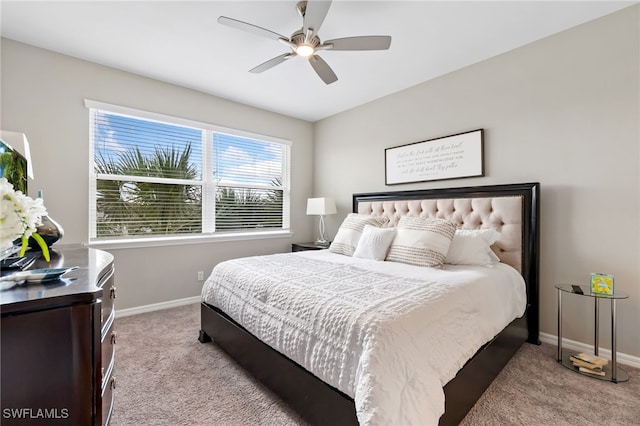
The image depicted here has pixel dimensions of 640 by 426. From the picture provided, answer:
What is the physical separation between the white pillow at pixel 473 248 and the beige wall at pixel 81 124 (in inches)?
109

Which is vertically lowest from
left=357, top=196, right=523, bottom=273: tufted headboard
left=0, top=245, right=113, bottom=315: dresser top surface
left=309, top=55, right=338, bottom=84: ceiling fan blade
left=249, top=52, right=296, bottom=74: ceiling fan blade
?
left=0, top=245, right=113, bottom=315: dresser top surface

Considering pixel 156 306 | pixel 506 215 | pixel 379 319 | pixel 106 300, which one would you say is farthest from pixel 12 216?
pixel 506 215

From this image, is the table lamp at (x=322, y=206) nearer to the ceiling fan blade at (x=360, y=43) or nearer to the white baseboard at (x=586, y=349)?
the ceiling fan blade at (x=360, y=43)

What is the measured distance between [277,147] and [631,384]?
439 cm

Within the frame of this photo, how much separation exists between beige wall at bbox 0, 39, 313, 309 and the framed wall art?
7.18 ft

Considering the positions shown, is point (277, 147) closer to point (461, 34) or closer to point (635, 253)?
point (461, 34)

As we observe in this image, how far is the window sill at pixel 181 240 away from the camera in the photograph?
3098mm

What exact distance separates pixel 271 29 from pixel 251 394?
2.75 m

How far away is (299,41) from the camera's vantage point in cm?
219

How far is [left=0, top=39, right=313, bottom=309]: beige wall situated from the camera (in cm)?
270

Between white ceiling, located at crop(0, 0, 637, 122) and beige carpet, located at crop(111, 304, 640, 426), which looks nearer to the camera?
beige carpet, located at crop(111, 304, 640, 426)

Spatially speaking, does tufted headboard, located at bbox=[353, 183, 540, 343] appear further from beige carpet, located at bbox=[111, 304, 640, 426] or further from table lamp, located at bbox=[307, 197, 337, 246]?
table lamp, located at bbox=[307, 197, 337, 246]

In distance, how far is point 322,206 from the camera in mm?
4211

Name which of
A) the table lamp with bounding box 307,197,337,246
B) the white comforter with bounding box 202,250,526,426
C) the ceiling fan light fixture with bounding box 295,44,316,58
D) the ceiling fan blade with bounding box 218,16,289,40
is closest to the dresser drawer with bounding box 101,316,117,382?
the white comforter with bounding box 202,250,526,426
